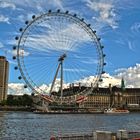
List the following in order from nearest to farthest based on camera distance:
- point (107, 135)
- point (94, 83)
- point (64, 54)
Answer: point (107, 135) → point (94, 83) → point (64, 54)

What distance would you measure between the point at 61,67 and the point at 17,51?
4092cm

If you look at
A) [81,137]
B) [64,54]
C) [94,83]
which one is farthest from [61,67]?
[81,137]

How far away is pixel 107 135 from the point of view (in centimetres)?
2562

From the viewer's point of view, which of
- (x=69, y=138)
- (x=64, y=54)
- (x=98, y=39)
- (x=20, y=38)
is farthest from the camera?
(x=64, y=54)

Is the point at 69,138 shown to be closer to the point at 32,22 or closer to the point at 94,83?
the point at 32,22

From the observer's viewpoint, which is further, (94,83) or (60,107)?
(60,107)

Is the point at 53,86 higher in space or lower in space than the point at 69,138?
higher

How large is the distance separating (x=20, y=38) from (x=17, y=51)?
304 cm

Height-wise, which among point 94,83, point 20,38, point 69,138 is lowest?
point 69,138

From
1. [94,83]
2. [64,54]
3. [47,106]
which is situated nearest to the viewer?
[94,83]

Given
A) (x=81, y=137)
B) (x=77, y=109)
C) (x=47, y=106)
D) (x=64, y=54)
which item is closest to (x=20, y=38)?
(x=64, y=54)

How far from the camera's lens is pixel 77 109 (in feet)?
632

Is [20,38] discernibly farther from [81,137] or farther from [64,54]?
[81,137]

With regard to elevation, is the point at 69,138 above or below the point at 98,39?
below
